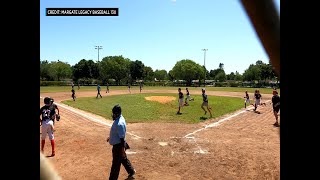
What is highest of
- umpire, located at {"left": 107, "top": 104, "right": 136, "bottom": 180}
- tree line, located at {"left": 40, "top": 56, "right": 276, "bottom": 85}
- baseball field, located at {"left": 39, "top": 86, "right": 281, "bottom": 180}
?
tree line, located at {"left": 40, "top": 56, "right": 276, "bottom": 85}

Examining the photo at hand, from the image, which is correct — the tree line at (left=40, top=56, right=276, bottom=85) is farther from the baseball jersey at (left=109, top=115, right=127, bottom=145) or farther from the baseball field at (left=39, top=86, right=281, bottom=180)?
the baseball jersey at (left=109, top=115, right=127, bottom=145)

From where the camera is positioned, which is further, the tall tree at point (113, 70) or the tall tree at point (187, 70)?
the tall tree at point (187, 70)

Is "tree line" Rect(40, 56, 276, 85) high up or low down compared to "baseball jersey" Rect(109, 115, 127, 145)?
up

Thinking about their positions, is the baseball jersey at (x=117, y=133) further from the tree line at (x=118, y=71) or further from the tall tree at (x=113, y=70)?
the tall tree at (x=113, y=70)

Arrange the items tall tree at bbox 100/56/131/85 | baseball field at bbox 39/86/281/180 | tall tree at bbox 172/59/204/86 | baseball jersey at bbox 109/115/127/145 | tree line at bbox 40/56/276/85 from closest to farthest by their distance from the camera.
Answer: baseball jersey at bbox 109/115/127/145 < baseball field at bbox 39/86/281/180 < tree line at bbox 40/56/276/85 < tall tree at bbox 100/56/131/85 < tall tree at bbox 172/59/204/86

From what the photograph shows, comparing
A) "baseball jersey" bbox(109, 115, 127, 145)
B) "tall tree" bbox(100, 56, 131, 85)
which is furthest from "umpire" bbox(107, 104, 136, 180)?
"tall tree" bbox(100, 56, 131, 85)

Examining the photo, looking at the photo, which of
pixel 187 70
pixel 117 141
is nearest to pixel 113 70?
pixel 187 70

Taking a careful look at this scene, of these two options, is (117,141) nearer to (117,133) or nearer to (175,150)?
(117,133)

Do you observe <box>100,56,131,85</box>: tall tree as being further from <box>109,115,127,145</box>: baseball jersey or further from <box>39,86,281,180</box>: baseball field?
<box>109,115,127,145</box>: baseball jersey

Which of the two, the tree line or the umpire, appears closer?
the umpire

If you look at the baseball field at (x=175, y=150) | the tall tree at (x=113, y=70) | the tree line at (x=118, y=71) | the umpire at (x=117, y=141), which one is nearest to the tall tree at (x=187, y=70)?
the tree line at (x=118, y=71)

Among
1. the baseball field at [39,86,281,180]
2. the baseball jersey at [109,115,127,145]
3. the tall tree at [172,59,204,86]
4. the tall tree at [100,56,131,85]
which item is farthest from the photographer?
the tall tree at [172,59,204,86]

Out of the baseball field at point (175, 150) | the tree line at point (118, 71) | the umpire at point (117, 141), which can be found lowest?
the baseball field at point (175, 150)

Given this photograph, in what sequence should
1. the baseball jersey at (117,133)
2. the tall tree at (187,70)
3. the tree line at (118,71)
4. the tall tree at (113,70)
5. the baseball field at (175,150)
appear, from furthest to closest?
the tall tree at (187,70), the tall tree at (113,70), the tree line at (118,71), the baseball field at (175,150), the baseball jersey at (117,133)
